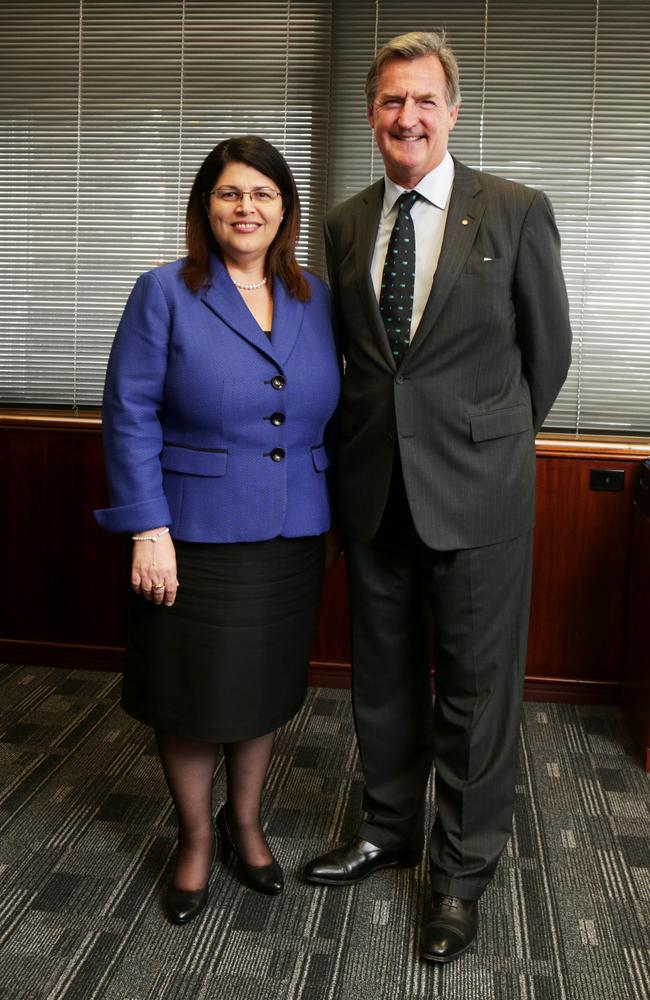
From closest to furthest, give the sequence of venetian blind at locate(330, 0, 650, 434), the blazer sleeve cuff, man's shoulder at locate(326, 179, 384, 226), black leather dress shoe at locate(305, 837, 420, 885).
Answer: the blazer sleeve cuff, man's shoulder at locate(326, 179, 384, 226), black leather dress shoe at locate(305, 837, 420, 885), venetian blind at locate(330, 0, 650, 434)

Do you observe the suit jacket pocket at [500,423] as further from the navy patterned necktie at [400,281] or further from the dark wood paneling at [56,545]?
the dark wood paneling at [56,545]

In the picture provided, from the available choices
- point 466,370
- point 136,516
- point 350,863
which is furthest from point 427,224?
point 350,863

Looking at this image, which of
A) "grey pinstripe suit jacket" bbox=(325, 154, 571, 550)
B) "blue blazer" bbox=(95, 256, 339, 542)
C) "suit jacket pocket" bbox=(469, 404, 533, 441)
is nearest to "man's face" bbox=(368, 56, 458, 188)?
"grey pinstripe suit jacket" bbox=(325, 154, 571, 550)

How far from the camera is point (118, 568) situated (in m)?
3.61

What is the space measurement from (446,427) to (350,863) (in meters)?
0.99

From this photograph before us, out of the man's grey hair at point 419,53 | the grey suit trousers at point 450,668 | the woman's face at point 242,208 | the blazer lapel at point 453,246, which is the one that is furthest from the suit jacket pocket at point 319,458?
the man's grey hair at point 419,53

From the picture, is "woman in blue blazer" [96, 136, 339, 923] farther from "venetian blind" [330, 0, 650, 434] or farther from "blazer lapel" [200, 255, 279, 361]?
"venetian blind" [330, 0, 650, 434]

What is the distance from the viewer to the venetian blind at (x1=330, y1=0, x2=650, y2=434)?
3.39m

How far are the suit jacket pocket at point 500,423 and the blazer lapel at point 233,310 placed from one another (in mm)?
407

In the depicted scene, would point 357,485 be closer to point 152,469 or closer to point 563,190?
point 152,469

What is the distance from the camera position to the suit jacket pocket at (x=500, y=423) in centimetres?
199

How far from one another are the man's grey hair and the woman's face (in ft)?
0.96

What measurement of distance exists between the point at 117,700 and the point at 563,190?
224 centimetres

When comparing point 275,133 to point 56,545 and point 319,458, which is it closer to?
point 56,545
